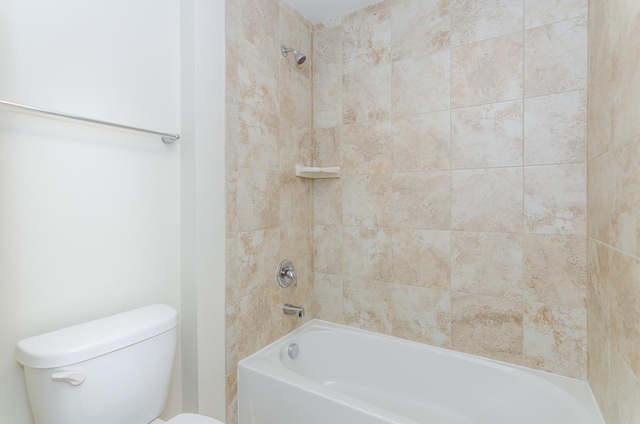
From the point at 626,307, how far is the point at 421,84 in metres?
1.30

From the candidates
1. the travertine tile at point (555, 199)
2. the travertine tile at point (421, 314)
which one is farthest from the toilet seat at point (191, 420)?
the travertine tile at point (555, 199)

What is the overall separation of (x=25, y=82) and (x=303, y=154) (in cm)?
131

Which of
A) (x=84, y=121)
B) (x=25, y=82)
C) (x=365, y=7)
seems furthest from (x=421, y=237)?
(x=25, y=82)

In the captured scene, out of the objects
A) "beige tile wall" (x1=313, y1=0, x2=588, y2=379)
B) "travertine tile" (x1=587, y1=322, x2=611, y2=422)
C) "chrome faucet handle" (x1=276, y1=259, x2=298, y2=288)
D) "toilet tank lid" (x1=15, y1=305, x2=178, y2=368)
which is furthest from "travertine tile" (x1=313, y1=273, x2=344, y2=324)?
"travertine tile" (x1=587, y1=322, x2=611, y2=422)

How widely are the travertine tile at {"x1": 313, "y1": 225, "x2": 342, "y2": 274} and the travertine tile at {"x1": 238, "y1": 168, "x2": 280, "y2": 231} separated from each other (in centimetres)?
39

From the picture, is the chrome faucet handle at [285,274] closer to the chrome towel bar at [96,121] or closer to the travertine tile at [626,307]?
the chrome towel bar at [96,121]

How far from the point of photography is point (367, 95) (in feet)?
6.02

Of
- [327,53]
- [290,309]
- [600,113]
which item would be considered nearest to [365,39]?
[327,53]

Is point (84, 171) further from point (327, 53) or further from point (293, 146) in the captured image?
point (327, 53)

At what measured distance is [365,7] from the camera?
1825mm

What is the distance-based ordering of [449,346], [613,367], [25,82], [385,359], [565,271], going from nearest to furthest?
1. [25,82]
2. [613,367]
3. [565,271]
4. [449,346]
5. [385,359]

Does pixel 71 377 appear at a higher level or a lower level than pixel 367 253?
lower

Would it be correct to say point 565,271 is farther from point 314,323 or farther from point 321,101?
point 321,101

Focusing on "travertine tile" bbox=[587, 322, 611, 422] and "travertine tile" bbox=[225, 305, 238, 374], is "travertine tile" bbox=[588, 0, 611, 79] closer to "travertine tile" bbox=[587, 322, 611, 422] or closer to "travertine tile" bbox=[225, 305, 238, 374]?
"travertine tile" bbox=[587, 322, 611, 422]
